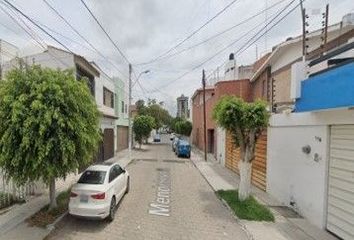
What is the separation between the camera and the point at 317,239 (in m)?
7.90

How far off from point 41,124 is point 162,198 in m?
5.93

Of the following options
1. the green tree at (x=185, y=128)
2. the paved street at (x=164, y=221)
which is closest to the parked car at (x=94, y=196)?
the paved street at (x=164, y=221)

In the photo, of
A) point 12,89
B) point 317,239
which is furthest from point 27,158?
point 317,239

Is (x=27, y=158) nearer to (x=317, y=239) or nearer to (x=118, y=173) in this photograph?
(x=118, y=173)

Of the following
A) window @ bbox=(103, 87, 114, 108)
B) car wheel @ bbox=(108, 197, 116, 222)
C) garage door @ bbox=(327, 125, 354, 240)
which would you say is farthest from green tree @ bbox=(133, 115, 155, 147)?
garage door @ bbox=(327, 125, 354, 240)

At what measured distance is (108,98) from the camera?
90.8 ft

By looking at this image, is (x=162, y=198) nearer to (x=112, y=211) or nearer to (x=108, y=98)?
(x=112, y=211)

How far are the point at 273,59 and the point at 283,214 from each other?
39.4ft

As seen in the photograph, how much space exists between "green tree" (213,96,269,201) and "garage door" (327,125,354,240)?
2.93 metres

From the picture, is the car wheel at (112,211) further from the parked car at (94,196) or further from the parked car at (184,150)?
the parked car at (184,150)

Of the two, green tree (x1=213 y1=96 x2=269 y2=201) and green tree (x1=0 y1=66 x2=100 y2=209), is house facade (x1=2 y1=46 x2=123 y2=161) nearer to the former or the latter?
green tree (x1=0 y1=66 x2=100 y2=209)

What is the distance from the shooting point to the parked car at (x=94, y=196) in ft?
27.9

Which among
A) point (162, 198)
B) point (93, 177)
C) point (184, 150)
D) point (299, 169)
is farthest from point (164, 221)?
point (184, 150)

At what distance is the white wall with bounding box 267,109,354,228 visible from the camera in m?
8.58
